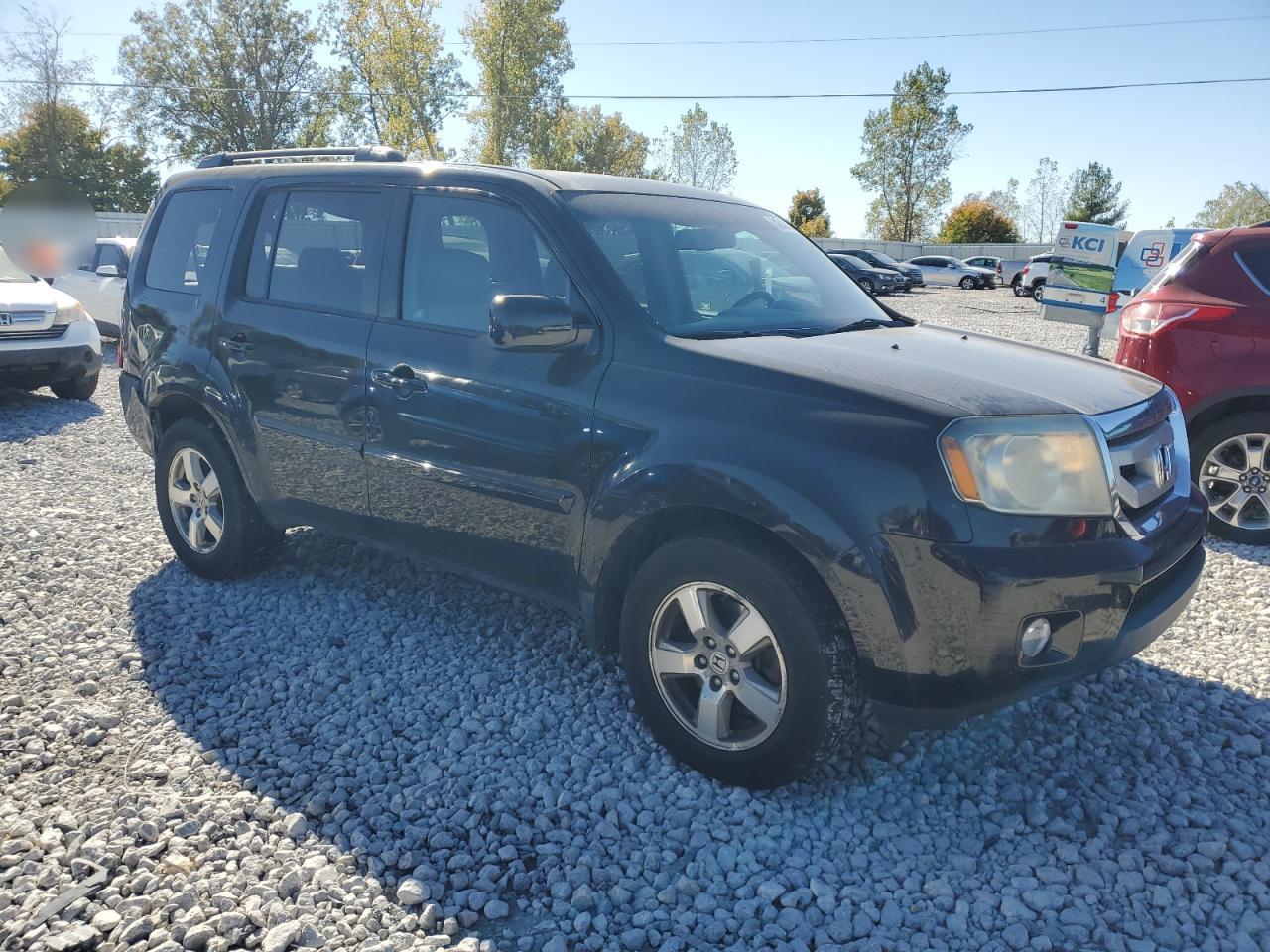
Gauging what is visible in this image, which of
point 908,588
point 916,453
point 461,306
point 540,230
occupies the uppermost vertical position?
point 540,230

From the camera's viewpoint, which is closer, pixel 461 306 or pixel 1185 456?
pixel 1185 456

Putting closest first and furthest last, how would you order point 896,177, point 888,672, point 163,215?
point 888,672
point 163,215
point 896,177

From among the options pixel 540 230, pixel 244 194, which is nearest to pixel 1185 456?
pixel 540 230

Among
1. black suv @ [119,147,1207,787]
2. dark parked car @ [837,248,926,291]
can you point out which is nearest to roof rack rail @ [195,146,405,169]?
black suv @ [119,147,1207,787]

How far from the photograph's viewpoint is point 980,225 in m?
58.4

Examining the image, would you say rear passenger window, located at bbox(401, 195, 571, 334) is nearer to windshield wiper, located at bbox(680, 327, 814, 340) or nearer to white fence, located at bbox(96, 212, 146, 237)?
windshield wiper, located at bbox(680, 327, 814, 340)

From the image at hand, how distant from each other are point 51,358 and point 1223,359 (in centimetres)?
978

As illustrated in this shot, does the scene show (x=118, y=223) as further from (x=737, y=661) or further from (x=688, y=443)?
(x=737, y=661)

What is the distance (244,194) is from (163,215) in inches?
30.1

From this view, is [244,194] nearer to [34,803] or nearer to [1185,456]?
[34,803]

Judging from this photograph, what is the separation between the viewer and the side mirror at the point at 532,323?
3.15 meters

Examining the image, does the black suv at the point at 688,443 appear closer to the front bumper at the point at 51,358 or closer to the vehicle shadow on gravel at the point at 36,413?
the vehicle shadow on gravel at the point at 36,413

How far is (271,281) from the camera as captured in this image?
4.39 metres

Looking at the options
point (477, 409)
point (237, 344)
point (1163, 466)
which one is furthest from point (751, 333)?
point (237, 344)
